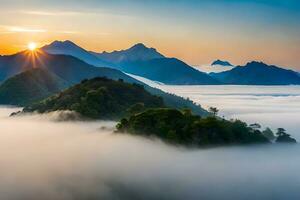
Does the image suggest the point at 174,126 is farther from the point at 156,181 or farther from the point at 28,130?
the point at 28,130

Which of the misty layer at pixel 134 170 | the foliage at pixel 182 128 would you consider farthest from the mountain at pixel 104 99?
the foliage at pixel 182 128

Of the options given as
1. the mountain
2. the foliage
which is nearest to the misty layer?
the foliage

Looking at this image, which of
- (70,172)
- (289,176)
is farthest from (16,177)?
(289,176)

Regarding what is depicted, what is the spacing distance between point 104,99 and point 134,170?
25.7 meters

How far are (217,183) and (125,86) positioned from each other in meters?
46.6

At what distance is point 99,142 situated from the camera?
166500 millimetres

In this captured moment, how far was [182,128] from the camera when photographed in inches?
5000

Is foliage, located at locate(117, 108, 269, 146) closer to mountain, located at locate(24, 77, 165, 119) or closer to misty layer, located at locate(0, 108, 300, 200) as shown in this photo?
misty layer, located at locate(0, 108, 300, 200)

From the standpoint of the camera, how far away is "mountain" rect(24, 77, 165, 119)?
6344 inches

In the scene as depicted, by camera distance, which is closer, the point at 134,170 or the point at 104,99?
the point at 104,99

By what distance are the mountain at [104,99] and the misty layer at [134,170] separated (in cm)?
504

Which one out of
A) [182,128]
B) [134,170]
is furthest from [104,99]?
[182,128]

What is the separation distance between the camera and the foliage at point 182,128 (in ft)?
415

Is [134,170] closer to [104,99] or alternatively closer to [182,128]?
[104,99]
